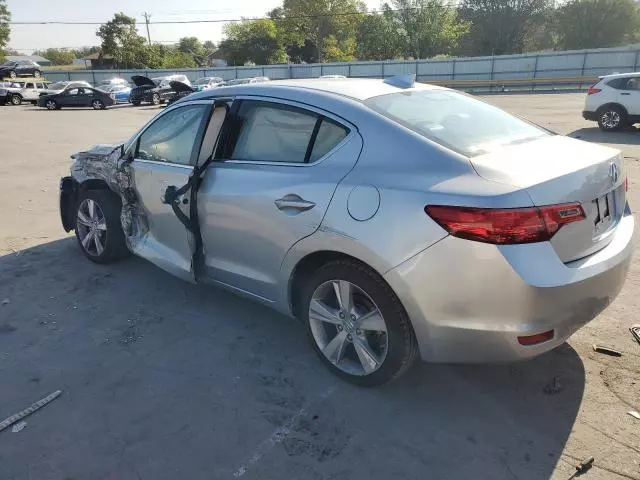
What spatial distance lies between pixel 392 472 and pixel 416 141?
5.41 feet

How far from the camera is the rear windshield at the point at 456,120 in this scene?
2.79 metres

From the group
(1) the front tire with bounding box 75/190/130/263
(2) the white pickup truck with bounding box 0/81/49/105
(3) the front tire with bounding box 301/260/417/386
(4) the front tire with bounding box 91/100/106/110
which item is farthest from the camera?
(2) the white pickup truck with bounding box 0/81/49/105

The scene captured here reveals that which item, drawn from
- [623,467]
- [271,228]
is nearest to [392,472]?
[623,467]

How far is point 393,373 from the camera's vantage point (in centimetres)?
279

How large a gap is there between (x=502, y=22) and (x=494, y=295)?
70080 mm

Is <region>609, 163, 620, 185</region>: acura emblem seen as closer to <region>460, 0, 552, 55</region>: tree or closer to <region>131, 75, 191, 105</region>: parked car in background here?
<region>131, 75, 191, 105</region>: parked car in background

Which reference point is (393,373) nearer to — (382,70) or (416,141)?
(416,141)

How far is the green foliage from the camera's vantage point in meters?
119

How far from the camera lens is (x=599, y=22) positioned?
179 feet

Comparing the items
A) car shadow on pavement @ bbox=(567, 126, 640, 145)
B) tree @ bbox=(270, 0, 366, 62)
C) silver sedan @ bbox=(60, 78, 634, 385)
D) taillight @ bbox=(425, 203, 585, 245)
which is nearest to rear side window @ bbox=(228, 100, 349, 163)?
silver sedan @ bbox=(60, 78, 634, 385)

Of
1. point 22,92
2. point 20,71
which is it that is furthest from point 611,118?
point 20,71

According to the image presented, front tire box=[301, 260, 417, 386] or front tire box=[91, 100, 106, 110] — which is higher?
front tire box=[301, 260, 417, 386]

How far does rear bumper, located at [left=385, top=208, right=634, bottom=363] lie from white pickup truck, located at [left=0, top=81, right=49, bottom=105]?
37.0 metres

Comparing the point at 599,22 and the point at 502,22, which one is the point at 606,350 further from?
the point at 502,22
